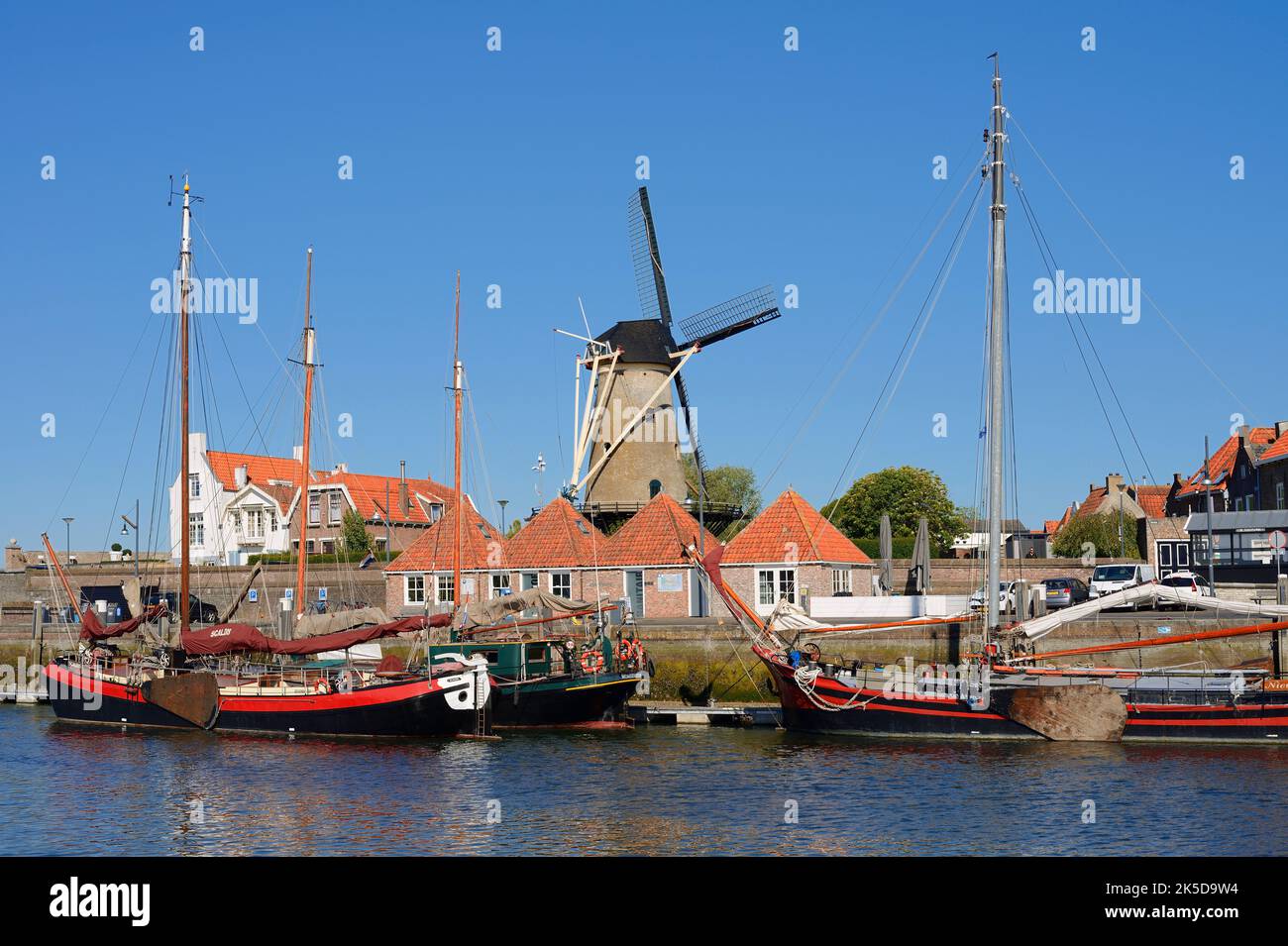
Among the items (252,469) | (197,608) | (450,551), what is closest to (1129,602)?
(450,551)

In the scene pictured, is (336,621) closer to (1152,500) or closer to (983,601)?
(983,601)

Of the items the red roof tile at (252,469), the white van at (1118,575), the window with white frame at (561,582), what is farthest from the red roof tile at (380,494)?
the white van at (1118,575)

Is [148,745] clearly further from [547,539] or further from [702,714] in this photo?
[547,539]

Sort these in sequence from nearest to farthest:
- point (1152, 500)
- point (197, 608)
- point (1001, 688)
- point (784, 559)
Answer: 1. point (1001, 688)
2. point (784, 559)
3. point (197, 608)
4. point (1152, 500)

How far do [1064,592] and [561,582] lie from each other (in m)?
21.5

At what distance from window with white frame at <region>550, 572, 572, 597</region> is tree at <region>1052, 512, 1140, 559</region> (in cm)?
4300

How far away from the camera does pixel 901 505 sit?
324ft

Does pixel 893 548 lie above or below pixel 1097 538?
below

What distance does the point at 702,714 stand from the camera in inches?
1715

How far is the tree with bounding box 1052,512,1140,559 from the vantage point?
297 feet

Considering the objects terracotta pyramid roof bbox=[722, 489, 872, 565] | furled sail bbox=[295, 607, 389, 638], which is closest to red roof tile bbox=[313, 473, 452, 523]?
terracotta pyramid roof bbox=[722, 489, 872, 565]

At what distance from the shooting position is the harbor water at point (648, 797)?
24547 mm

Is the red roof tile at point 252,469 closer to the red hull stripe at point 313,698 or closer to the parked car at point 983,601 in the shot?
the red hull stripe at point 313,698
